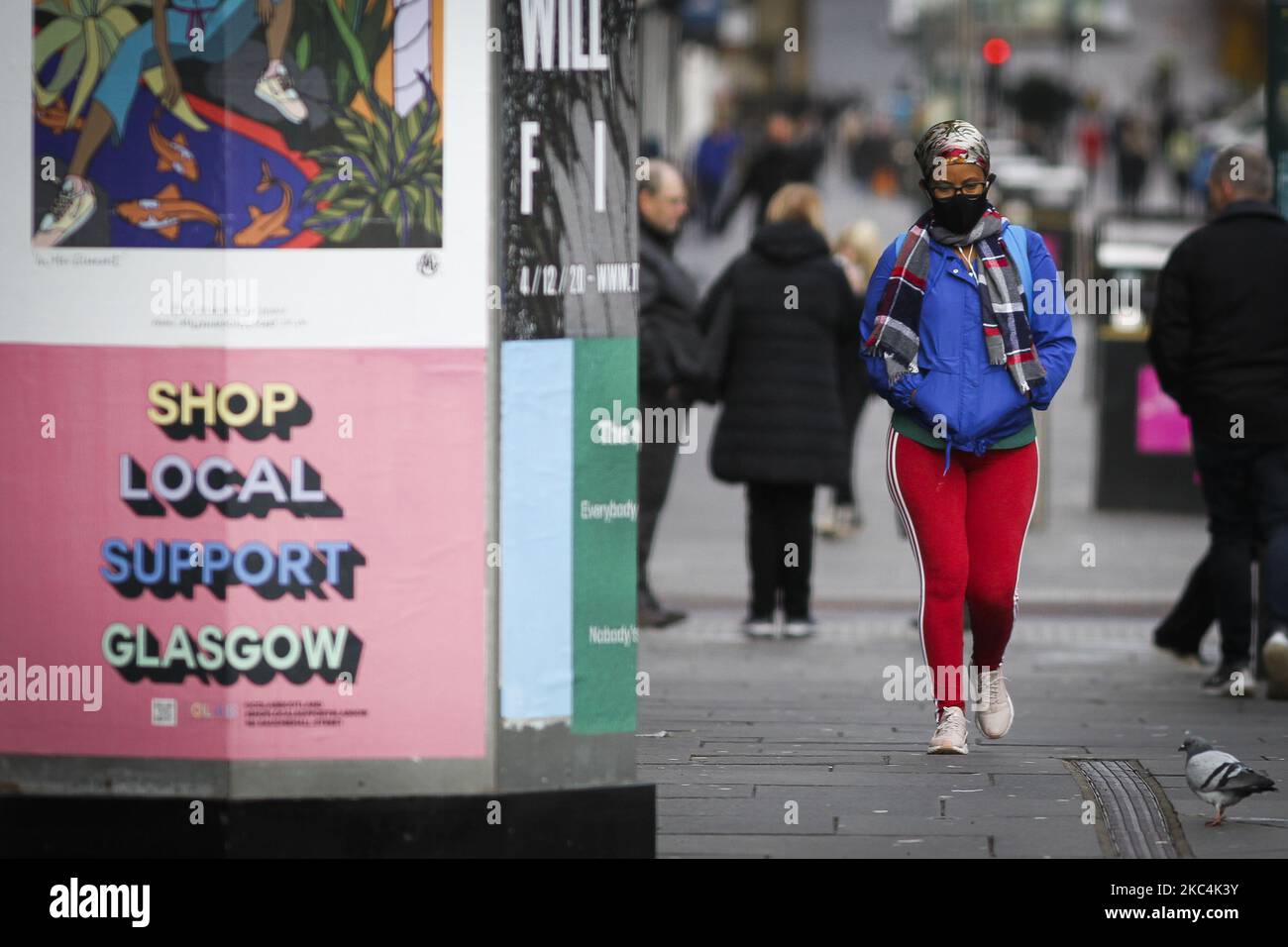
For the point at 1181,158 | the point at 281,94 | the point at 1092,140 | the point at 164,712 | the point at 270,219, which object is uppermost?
the point at 1092,140

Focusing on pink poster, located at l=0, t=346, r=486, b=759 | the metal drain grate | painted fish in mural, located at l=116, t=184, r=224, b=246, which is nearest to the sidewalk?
the metal drain grate

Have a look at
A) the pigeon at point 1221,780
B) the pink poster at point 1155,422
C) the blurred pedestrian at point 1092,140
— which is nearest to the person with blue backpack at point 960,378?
the pigeon at point 1221,780

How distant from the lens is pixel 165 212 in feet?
16.1

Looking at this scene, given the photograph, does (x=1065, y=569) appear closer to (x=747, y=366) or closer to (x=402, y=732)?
(x=747, y=366)

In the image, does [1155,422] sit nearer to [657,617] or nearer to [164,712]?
[657,617]

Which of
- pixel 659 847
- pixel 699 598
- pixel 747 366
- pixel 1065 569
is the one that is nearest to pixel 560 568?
pixel 659 847

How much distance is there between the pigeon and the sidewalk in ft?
0.34

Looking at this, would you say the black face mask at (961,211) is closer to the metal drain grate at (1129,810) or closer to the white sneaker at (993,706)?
the white sneaker at (993,706)

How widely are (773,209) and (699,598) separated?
6.77 feet

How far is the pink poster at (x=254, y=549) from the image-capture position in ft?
16.2

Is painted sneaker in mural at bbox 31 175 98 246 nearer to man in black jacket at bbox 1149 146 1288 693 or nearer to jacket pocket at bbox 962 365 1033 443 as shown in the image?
jacket pocket at bbox 962 365 1033 443

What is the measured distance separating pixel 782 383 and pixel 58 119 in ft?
15.7

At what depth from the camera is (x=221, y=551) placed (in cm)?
496

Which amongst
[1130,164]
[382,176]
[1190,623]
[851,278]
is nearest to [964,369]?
[382,176]
